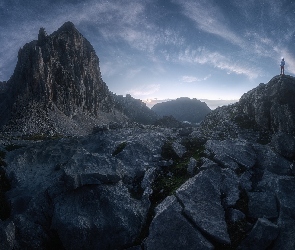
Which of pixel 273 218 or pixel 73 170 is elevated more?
pixel 73 170

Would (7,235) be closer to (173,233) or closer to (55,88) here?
(173,233)

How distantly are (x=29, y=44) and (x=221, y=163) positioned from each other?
122 m

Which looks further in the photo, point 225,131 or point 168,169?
point 225,131

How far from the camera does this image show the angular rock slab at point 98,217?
1311cm

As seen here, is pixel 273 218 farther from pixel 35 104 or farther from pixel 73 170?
pixel 35 104

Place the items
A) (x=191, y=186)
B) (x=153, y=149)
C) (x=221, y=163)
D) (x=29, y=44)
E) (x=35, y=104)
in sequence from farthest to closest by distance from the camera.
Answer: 1. (x=29, y=44)
2. (x=35, y=104)
3. (x=153, y=149)
4. (x=221, y=163)
5. (x=191, y=186)

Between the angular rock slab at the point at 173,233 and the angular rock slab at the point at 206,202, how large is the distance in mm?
561

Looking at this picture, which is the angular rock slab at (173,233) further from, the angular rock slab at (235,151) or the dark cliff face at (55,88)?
the dark cliff face at (55,88)

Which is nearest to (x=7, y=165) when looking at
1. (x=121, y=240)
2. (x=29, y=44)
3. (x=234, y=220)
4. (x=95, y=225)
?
(x=95, y=225)

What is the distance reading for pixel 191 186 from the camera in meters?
15.2

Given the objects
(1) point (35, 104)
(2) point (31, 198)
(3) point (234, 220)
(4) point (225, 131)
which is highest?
(1) point (35, 104)

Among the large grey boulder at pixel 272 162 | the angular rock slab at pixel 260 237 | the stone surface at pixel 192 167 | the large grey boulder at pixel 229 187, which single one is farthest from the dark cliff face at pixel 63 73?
the angular rock slab at pixel 260 237

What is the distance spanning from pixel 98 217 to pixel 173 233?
5.12m

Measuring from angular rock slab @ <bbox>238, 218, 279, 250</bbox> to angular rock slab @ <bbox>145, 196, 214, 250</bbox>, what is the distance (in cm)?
211
